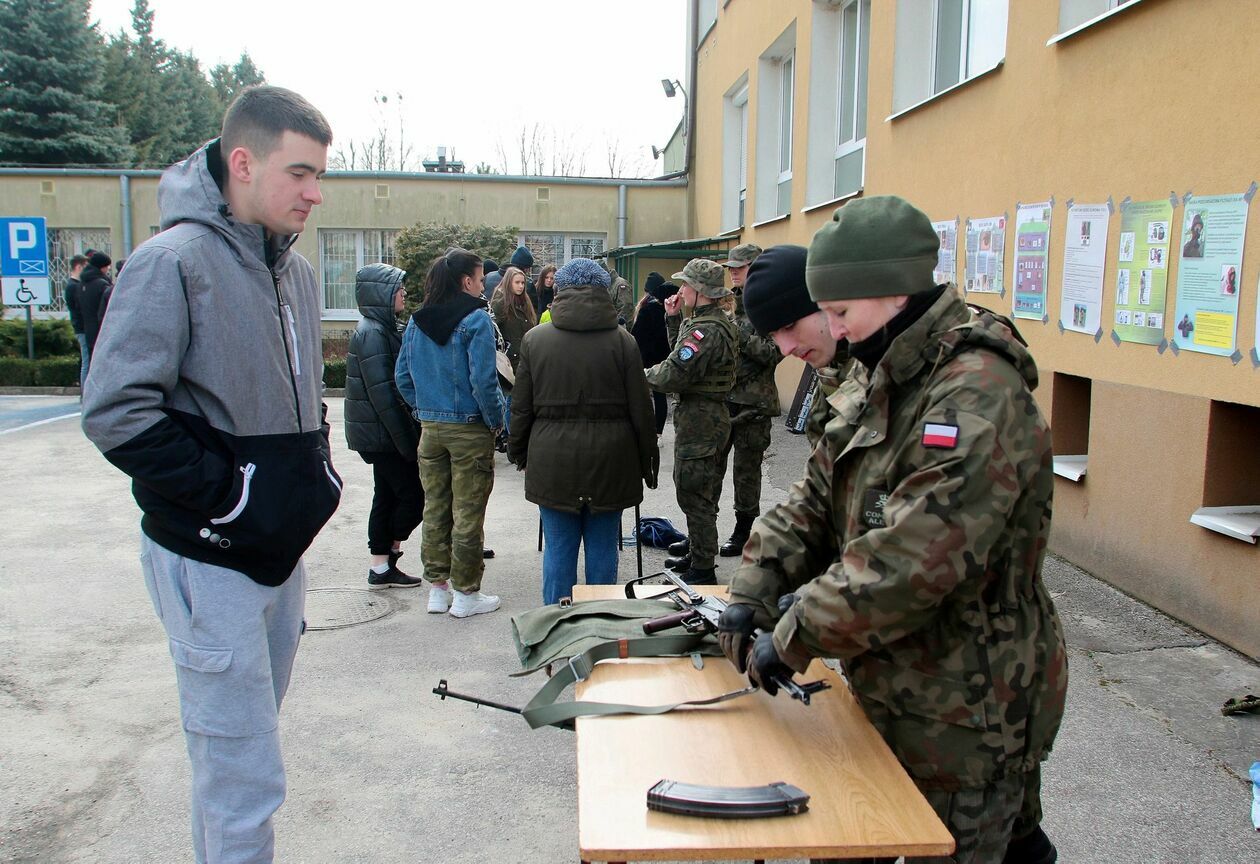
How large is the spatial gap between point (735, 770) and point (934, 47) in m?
8.09

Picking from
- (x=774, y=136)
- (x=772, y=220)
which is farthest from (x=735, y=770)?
(x=774, y=136)

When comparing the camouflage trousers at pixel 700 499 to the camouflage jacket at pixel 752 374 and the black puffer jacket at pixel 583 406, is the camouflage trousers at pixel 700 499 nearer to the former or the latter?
the camouflage jacket at pixel 752 374

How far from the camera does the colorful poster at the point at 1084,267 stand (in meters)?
5.54

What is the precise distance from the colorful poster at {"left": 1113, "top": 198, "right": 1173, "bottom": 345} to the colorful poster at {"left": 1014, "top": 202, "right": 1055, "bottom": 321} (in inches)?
30.6

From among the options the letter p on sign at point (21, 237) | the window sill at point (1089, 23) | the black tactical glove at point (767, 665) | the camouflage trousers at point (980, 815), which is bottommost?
the camouflage trousers at point (980, 815)

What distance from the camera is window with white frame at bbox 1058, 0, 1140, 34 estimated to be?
5934 mm

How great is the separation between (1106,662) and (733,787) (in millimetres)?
3382

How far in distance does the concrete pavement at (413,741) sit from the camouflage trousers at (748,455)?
682mm

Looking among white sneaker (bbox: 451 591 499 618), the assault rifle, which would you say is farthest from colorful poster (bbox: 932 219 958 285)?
the assault rifle

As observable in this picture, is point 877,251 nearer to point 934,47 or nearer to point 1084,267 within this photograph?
point 1084,267

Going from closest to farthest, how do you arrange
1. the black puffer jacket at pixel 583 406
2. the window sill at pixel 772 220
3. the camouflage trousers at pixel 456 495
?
the black puffer jacket at pixel 583 406 < the camouflage trousers at pixel 456 495 < the window sill at pixel 772 220

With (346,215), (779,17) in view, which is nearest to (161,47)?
(346,215)

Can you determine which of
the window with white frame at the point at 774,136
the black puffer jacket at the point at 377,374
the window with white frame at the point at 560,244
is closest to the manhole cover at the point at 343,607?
the black puffer jacket at the point at 377,374

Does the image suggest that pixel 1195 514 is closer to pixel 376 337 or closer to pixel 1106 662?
pixel 1106 662
